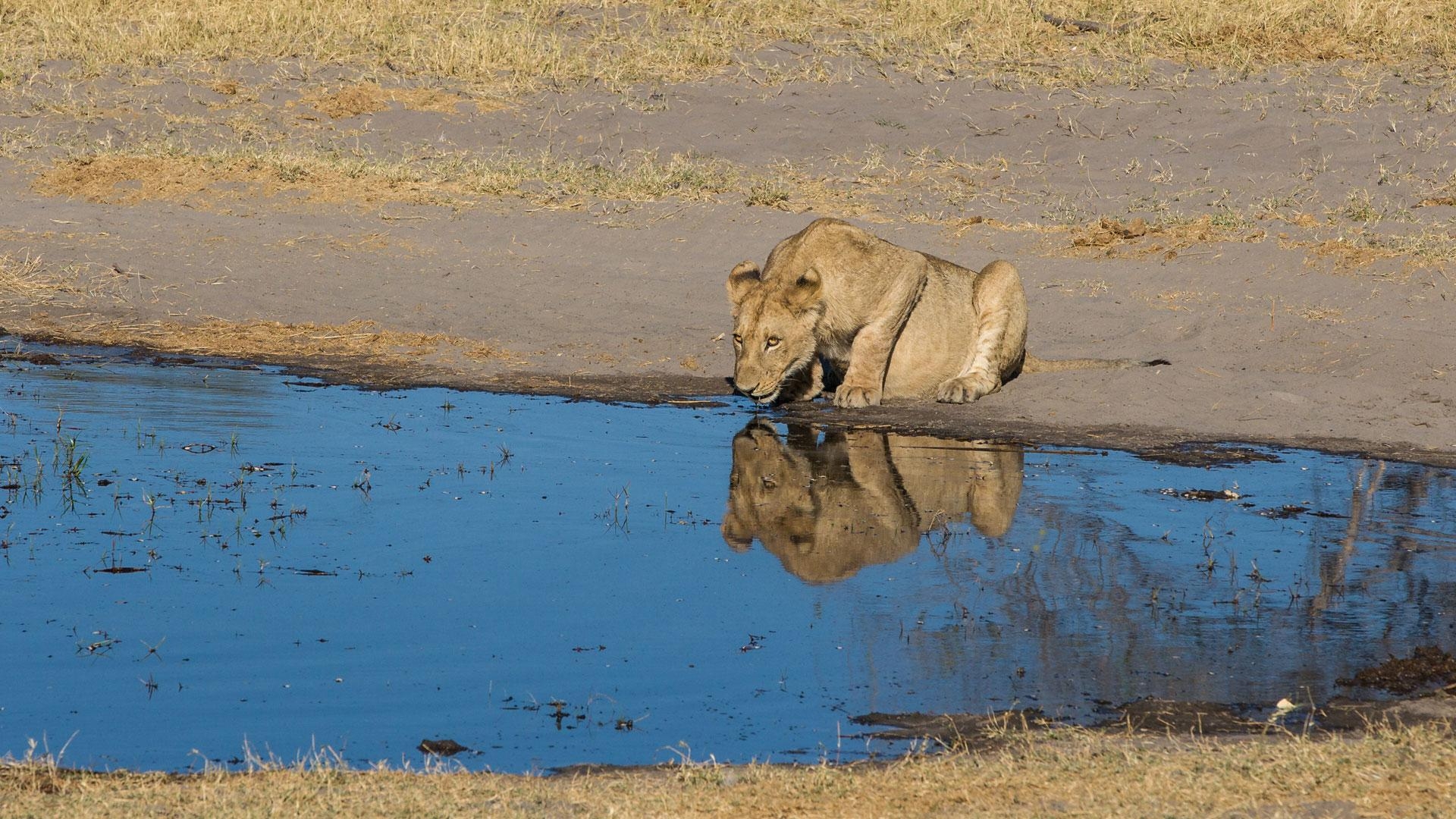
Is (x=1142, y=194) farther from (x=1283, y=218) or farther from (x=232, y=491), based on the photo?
(x=232, y=491)

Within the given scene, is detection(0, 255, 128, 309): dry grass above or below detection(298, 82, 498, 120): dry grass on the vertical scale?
below

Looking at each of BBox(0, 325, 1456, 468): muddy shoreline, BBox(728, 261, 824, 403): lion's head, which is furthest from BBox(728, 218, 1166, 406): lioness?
BBox(0, 325, 1456, 468): muddy shoreline

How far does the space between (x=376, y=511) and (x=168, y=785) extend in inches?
135

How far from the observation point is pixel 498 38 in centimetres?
1981

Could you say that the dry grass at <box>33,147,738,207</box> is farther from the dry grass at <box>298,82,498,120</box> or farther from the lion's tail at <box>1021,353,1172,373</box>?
the lion's tail at <box>1021,353,1172,373</box>

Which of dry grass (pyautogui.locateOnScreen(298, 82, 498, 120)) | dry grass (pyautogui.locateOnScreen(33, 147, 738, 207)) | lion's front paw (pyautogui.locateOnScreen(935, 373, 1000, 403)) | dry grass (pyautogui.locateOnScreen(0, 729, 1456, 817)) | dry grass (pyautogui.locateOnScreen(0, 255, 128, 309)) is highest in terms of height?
dry grass (pyautogui.locateOnScreen(298, 82, 498, 120))

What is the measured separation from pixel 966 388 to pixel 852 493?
2640 millimetres

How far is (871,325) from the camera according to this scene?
10.3 metres

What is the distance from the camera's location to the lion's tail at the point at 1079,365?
10883 millimetres

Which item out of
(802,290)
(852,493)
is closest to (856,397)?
(802,290)

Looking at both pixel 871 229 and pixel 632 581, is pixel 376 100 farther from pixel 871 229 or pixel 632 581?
pixel 632 581

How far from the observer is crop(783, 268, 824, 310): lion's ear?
9781 millimetres

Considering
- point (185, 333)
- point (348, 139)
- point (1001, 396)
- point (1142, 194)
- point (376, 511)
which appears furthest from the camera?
point (348, 139)

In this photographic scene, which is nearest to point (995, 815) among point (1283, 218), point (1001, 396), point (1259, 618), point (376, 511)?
point (1259, 618)
